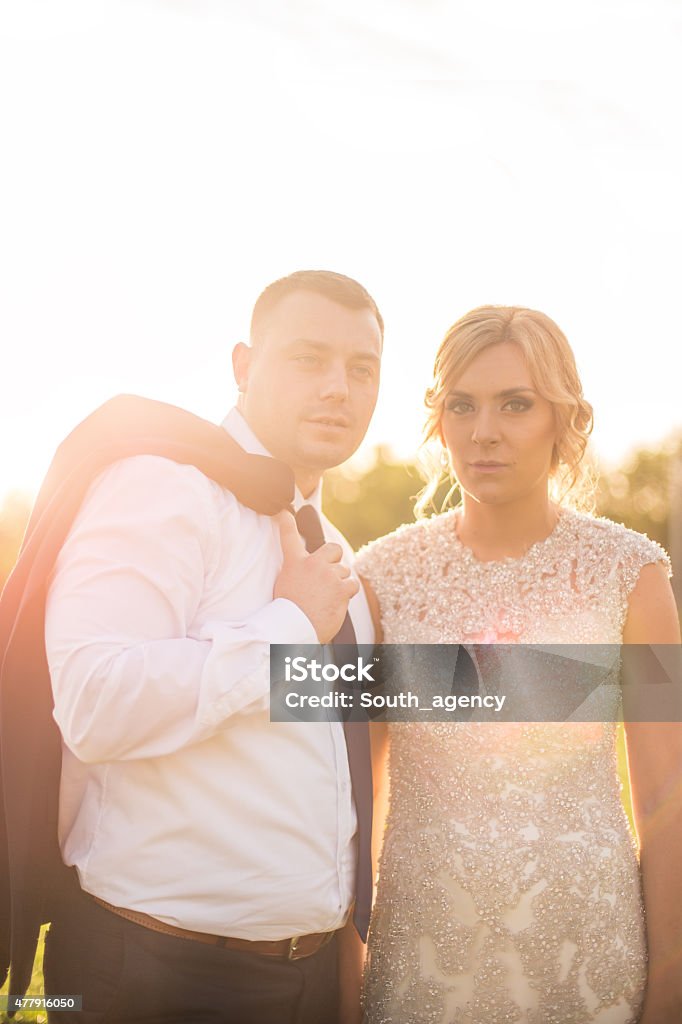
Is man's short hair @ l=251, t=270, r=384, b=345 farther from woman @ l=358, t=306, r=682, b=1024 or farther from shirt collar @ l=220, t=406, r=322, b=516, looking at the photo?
woman @ l=358, t=306, r=682, b=1024

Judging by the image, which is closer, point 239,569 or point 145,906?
point 145,906

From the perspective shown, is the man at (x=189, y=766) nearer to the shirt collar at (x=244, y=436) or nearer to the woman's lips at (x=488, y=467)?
the shirt collar at (x=244, y=436)

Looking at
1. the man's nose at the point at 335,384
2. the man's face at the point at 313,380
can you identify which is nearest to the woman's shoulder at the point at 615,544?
the man's face at the point at 313,380

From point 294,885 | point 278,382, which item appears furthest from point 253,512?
point 294,885

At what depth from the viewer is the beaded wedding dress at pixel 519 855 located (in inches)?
112

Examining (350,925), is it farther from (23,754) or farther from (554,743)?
(23,754)

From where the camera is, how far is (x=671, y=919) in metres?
2.79

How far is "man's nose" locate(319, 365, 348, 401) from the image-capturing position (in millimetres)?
2779

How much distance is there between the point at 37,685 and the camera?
2.43 m

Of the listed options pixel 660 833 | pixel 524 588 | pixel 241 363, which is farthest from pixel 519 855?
pixel 241 363

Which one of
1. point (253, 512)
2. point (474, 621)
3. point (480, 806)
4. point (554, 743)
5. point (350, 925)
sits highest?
point (253, 512)

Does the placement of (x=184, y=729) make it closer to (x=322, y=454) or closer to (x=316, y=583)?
(x=316, y=583)

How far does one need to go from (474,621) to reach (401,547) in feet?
1.42

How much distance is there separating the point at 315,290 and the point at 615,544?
50.1 inches
